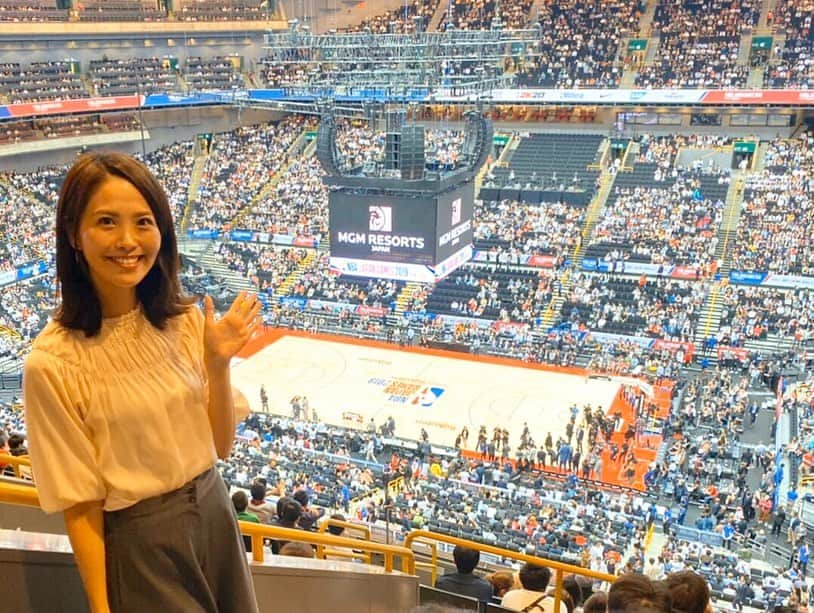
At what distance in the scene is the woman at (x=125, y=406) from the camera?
52.8 inches

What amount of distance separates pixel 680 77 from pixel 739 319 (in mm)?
10827

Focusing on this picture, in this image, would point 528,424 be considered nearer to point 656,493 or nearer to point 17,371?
point 656,493

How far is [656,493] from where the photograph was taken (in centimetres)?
1141

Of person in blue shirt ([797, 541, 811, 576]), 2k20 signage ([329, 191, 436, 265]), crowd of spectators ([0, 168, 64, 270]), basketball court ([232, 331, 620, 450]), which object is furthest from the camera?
crowd of spectators ([0, 168, 64, 270])

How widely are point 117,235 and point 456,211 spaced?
13090 mm

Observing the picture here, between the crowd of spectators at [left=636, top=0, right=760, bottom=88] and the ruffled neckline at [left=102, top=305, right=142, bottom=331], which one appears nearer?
the ruffled neckline at [left=102, top=305, right=142, bottom=331]

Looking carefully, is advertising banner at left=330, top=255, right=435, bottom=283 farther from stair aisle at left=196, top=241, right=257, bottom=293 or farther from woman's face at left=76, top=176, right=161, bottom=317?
woman's face at left=76, top=176, right=161, bottom=317

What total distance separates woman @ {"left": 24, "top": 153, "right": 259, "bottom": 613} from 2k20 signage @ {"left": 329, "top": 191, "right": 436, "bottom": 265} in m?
12.1

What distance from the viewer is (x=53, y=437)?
1.33 meters

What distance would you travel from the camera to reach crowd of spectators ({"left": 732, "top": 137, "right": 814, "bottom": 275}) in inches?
745

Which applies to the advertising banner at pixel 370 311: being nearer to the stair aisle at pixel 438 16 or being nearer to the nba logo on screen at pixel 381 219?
the nba logo on screen at pixel 381 219

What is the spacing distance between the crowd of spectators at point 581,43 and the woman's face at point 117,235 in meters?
26.3

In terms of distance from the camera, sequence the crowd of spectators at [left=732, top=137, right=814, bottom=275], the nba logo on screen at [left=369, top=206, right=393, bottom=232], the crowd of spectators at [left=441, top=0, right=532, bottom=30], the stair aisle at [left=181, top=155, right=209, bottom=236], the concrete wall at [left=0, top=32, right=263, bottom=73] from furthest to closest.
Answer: the crowd of spectators at [left=441, top=0, right=532, bottom=30], the concrete wall at [left=0, top=32, right=263, bottom=73], the stair aisle at [left=181, top=155, right=209, bottom=236], the crowd of spectators at [left=732, top=137, right=814, bottom=275], the nba logo on screen at [left=369, top=206, right=393, bottom=232]

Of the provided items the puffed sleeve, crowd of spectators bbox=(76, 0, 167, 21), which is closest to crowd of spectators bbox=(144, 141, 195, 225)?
crowd of spectators bbox=(76, 0, 167, 21)
